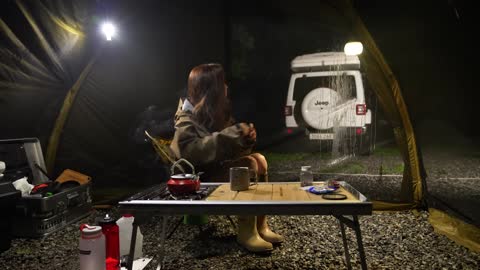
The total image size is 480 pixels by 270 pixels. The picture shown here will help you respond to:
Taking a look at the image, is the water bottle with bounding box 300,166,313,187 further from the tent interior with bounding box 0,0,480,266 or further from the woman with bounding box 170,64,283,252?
the tent interior with bounding box 0,0,480,266

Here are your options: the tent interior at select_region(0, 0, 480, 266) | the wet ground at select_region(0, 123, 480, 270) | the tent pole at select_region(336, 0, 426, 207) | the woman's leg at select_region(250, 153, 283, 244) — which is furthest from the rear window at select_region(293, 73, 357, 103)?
the woman's leg at select_region(250, 153, 283, 244)

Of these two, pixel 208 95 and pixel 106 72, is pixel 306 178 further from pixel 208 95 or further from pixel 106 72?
pixel 106 72

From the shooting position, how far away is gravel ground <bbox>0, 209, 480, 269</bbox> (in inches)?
94.7

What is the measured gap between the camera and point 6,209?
276cm

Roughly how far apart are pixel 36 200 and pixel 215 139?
1716 millimetres

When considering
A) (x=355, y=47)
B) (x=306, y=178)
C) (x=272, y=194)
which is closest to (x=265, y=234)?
(x=306, y=178)

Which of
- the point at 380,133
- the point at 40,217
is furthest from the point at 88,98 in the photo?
the point at 380,133

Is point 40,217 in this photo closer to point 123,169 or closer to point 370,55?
point 123,169

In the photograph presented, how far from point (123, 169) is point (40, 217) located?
1620 millimetres

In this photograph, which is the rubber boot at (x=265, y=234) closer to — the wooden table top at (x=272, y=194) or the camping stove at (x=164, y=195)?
the wooden table top at (x=272, y=194)

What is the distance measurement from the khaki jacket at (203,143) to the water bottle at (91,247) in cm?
67

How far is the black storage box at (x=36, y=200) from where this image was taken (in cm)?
298

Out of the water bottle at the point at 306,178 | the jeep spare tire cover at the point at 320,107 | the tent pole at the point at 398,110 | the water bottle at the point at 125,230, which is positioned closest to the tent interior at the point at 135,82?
the tent pole at the point at 398,110

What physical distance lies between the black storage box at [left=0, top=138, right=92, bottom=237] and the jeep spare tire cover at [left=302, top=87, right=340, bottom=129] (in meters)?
3.51
